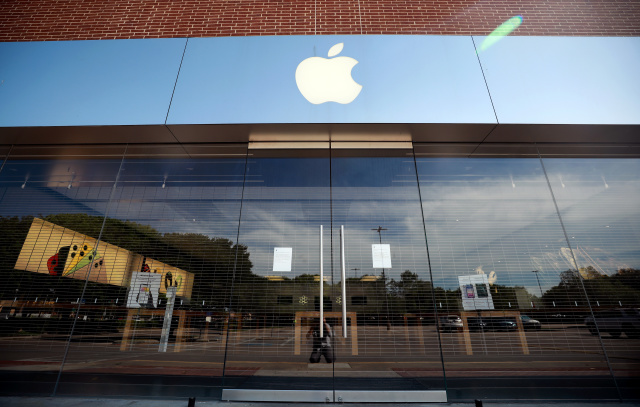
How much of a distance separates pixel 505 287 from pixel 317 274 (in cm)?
248

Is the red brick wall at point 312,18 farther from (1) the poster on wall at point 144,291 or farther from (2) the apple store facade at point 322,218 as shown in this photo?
(1) the poster on wall at point 144,291

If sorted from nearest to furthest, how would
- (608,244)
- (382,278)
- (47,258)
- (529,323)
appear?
(529,323)
(382,278)
(608,244)
(47,258)

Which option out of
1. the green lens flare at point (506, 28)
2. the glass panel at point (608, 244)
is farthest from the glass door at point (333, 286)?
the green lens flare at point (506, 28)

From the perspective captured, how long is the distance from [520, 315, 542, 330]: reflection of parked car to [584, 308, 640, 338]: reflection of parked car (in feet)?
2.11

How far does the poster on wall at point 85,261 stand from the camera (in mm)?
3697

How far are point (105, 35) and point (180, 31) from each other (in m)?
1.34

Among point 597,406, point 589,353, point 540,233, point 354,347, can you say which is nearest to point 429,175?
point 540,233

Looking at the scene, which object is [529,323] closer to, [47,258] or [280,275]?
[280,275]

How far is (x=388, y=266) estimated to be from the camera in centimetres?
357

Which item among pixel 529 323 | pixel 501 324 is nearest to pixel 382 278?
pixel 501 324

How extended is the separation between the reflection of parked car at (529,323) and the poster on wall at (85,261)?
4.28 m

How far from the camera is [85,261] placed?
378 centimetres

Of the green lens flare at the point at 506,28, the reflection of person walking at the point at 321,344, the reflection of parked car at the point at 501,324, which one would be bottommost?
the reflection of person walking at the point at 321,344

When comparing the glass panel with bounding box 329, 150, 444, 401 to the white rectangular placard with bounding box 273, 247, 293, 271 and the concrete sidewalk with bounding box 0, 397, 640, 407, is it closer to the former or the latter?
the concrete sidewalk with bounding box 0, 397, 640, 407
